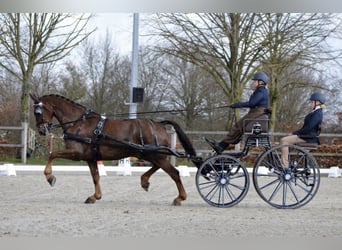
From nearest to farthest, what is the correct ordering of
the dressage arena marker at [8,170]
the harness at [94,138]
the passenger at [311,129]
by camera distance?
1. the passenger at [311,129]
2. the harness at [94,138]
3. the dressage arena marker at [8,170]

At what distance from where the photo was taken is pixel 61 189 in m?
10.4

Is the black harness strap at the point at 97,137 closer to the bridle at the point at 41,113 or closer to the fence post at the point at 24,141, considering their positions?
the bridle at the point at 41,113

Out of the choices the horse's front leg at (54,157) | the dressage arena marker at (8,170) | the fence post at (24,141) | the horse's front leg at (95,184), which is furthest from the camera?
the fence post at (24,141)

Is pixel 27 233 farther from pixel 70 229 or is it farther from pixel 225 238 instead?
pixel 225 238

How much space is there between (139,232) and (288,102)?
13.6 metres

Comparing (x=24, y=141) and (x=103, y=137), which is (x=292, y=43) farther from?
(x=103, y=137)

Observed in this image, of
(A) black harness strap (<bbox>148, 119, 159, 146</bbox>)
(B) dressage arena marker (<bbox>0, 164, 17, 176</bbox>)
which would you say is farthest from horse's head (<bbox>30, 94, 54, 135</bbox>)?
(B) dressage arena marker (<bbox>0, 164, 17, 176</bbox>)

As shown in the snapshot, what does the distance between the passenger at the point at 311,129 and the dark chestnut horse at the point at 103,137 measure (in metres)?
1.12

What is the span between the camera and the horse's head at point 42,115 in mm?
8305

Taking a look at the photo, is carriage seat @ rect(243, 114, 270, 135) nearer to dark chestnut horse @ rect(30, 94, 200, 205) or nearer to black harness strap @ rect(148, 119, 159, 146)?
dark chestnut horse @ rect(30, 94, 200, 205)

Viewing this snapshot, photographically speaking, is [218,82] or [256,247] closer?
[256,247]

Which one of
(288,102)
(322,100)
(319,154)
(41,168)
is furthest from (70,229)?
(288,102)

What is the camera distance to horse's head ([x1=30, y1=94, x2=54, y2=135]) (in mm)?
8305

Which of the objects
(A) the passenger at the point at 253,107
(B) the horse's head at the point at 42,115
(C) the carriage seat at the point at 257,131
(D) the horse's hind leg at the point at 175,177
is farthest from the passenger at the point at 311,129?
(B) the horse's head at the point at 42,115
